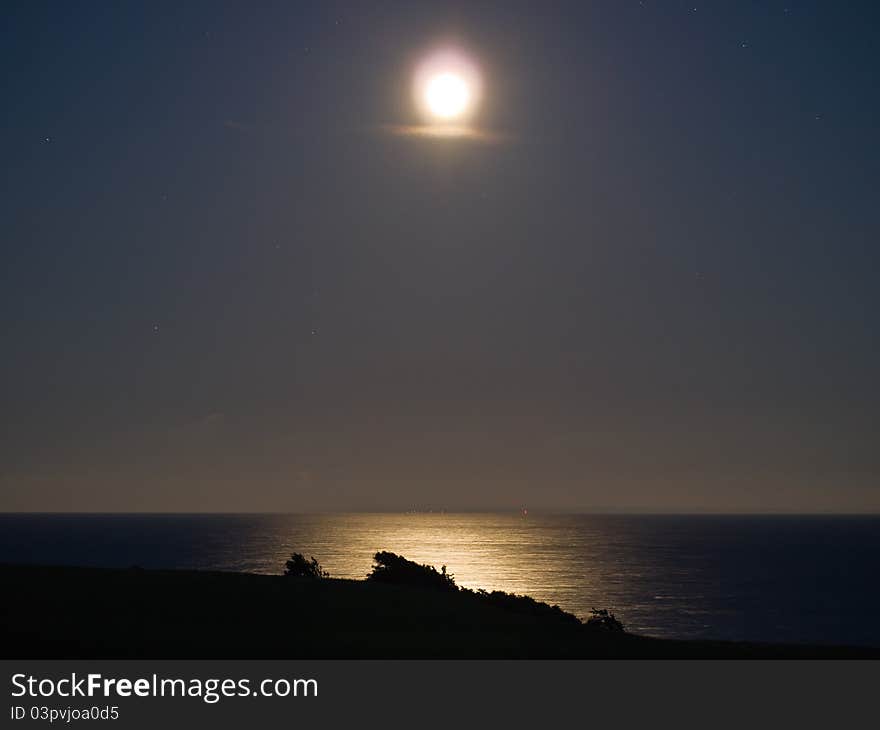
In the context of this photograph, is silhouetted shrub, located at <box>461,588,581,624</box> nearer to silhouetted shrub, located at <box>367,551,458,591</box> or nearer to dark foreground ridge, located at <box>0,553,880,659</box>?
dark foreground ridge, located at <box>0,553,880,659</box>

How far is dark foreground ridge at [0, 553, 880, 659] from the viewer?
13781 mm

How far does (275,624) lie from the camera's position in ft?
51.5

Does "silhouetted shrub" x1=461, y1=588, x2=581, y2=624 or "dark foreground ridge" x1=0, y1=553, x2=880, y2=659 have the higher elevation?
"dark foreground ridge" x1=0, y1=553, x2=880, y2=659

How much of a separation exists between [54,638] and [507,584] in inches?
4503

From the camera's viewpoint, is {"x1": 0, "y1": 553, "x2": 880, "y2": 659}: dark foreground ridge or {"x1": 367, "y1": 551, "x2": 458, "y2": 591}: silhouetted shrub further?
{"x1": 367, "y1": 551, "x2": 458, "y2": 591}: silhouetted shrub

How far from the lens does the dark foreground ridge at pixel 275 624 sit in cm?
1378

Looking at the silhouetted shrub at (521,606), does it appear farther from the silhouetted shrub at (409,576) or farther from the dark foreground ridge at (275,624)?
the silhouetted shrub at (409,576)

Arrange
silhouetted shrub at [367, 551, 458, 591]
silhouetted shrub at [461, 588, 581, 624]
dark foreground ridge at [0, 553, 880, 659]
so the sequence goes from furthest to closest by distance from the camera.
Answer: silhouetted shrub at [367, 551, 458, 591], silhouetted shrub at [461, 588, 581, 624], dark foreground ridge at [0, 553, 880, 659]

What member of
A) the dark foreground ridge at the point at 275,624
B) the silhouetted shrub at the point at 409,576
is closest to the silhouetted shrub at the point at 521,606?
the dark foreground ridge at the point at 275,624

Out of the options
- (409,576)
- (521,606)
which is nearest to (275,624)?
(521,606)

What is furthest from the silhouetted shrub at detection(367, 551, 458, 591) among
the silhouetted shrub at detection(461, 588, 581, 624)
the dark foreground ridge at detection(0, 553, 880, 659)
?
the dark foreground ridge at detection(0, 553, 880, 659)

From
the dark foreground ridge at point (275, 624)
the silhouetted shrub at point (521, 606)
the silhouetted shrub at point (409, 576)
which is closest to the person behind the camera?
the dark foreground ridge at point (275, 624)
